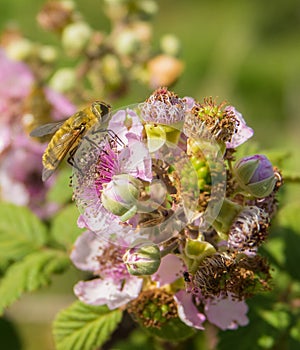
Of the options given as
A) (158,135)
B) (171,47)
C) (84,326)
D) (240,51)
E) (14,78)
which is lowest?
(84,326)

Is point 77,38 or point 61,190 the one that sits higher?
point 77,38

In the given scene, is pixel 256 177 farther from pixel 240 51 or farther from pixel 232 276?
pixel 240 51

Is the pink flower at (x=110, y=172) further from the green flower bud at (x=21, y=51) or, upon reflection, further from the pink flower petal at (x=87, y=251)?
the green flower bud at (x=21, y=51)

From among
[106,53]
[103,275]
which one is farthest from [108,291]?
[106,53]

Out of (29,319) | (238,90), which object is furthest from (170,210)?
(238,90)

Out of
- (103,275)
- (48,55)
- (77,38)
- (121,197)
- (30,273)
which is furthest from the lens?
(48,55)

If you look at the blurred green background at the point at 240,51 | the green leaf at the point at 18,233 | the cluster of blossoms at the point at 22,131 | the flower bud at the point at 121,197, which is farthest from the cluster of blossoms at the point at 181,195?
the blurred green background at the point at 240,51

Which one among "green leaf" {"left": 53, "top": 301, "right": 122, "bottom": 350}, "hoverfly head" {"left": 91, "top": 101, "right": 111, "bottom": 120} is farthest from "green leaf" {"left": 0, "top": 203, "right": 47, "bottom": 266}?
"hoverfly head" {"left": 91, "top": 101, "right": 111, "bottom": 120}
